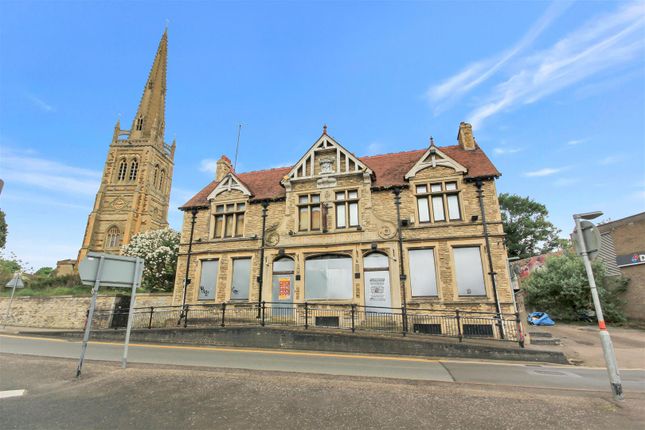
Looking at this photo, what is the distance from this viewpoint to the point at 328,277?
1702 cm

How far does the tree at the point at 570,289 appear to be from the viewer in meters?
22.5

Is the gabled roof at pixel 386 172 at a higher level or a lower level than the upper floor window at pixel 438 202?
higher

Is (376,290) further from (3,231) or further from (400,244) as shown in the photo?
(3,231)

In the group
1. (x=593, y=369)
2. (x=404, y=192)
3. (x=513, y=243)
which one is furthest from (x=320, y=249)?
(x=513, y=243)

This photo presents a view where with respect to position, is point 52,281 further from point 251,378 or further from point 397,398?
point 397,398

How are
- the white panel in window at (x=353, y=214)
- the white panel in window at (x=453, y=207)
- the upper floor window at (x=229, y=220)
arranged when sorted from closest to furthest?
the white panel in window at (x=453, y=207) → the white panel in window at (x=353, y=214) → the upper floor window at (x=229, y=220)

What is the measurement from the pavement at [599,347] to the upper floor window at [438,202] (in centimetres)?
708

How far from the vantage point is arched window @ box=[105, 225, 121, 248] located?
51438mm

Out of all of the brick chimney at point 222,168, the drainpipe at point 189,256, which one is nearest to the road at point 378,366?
the drainpipe at point 189,256

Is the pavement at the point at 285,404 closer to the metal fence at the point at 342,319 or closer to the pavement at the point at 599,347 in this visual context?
the metal fence at the point at 342,319

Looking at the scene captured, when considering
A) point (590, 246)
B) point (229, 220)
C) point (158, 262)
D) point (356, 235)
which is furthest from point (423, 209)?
point (158, 262)

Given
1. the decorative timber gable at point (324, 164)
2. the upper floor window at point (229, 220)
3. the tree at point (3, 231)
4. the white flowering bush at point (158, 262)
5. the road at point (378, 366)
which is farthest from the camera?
the tree at point (3, 231)

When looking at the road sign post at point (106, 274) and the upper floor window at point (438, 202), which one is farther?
the upper floor window at point (438, 202)

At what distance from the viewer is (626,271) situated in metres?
22.4
